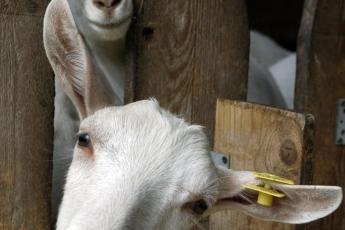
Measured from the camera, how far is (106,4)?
13.1 ft

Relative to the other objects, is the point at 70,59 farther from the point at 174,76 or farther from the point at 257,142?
the point at 257,142

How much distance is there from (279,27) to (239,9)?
580 cm

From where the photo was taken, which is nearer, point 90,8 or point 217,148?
point 217,148

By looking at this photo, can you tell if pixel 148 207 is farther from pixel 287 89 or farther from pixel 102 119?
pixel 287 89

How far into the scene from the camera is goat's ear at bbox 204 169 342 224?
297 cm

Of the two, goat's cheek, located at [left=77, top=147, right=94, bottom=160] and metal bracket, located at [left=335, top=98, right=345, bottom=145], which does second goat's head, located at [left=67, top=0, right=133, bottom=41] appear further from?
metal bracket, located at [left=335, top=98, right=345, bottom=145]

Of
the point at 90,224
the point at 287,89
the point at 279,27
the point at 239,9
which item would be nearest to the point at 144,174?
the point at 90,224

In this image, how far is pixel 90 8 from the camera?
163 inches

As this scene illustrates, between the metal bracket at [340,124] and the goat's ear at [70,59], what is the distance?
1263 millimetres

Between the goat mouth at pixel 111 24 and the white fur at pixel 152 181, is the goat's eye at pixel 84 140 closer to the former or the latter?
the white fur at pixel 152 181

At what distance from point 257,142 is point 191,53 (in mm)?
641

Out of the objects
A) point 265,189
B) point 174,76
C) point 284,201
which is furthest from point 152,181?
point 174,76

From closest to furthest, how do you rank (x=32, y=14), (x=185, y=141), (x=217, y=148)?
(x=185, y=141) < (x=32, y=14) < (x=217, y=148)

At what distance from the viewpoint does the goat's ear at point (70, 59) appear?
10.5 feet
